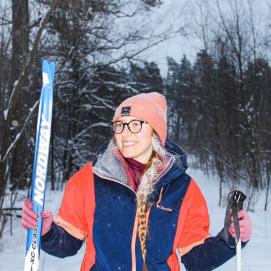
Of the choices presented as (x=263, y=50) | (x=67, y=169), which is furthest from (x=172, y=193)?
(x=67, y=169)

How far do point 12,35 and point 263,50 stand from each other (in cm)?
965

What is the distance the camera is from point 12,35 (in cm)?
505

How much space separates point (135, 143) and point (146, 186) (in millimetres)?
196

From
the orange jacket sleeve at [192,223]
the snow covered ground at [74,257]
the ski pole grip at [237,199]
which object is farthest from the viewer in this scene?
the snow covered ground at [74,257]

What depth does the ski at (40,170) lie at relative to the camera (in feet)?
6.01

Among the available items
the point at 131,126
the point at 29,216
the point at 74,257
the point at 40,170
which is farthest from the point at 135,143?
the point at 74,257

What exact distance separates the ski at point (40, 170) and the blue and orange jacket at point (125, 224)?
0.06 metres

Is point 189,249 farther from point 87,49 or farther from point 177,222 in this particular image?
point 87,49

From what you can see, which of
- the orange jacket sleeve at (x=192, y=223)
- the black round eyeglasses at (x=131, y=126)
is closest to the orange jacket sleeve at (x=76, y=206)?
the black round eyeglasses at (x=131, y=126)

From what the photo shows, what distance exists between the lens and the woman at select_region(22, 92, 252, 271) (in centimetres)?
187

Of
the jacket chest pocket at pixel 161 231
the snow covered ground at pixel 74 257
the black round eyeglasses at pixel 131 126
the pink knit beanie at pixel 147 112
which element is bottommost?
the snow covered ground at pixel 74 257

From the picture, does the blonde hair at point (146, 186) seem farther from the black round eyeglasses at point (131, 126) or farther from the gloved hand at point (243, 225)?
the gloved hand at point (243, 225)

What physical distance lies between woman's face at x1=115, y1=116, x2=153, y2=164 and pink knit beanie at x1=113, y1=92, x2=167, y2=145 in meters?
0.02

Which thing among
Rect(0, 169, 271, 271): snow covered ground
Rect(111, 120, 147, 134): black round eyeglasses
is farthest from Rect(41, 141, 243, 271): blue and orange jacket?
Rect(0, 169, 271, 271): snow covered ground
